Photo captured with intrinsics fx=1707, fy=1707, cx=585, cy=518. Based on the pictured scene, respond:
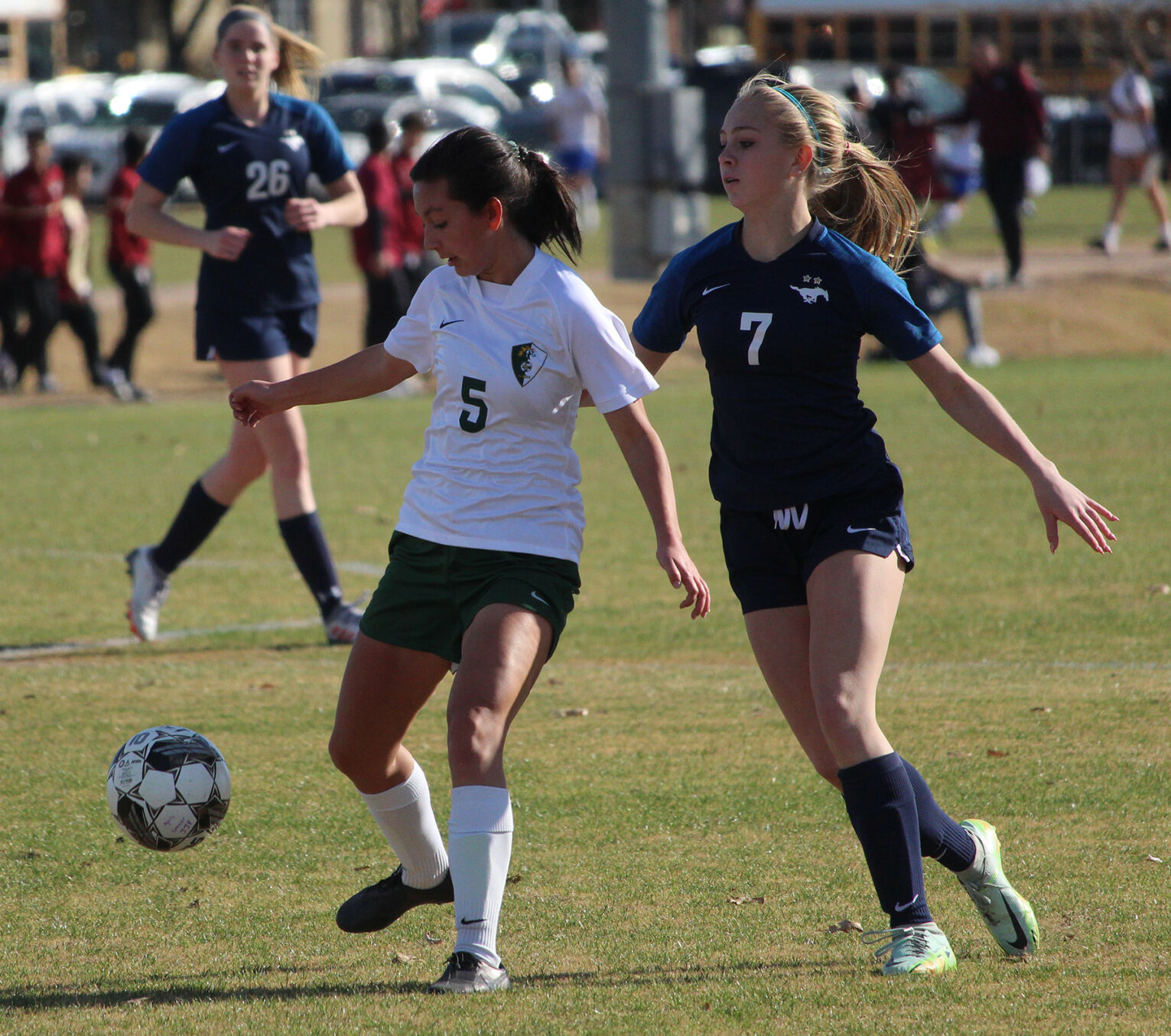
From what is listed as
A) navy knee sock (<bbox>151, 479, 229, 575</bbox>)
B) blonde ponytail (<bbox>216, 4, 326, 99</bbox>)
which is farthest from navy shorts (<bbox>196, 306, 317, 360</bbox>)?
blonde ponytail (<bbox>216, 4, 326, 99</bbox>)

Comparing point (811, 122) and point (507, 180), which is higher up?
point (811, 122)

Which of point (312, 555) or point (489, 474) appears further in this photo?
point (312, 555)

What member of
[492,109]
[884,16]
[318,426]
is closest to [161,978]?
[318,426]

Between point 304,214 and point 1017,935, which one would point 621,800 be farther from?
point 304,214

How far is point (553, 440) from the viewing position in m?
3.97

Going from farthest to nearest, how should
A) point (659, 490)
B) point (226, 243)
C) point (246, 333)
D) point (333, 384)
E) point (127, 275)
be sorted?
point (127, 275) < point (246, 333) < point (226, 243) < point (333, 384) < point (659, 490)

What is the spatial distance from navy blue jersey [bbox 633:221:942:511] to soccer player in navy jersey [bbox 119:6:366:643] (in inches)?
134

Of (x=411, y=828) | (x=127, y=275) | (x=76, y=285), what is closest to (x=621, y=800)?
(x=411, y=828)

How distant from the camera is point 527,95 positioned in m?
41.6

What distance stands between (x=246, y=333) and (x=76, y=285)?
1018cm

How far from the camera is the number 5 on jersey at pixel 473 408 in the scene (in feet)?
12.9

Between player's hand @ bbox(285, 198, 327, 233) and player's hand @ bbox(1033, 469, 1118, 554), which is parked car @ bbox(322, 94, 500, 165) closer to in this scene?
player's hand @ bbox(285, 198, 327, 233)

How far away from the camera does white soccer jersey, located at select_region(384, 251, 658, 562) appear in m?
3.89

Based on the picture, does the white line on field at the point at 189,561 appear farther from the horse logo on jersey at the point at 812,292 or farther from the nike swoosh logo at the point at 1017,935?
the nike swoosh logo at the point at 1017,935
